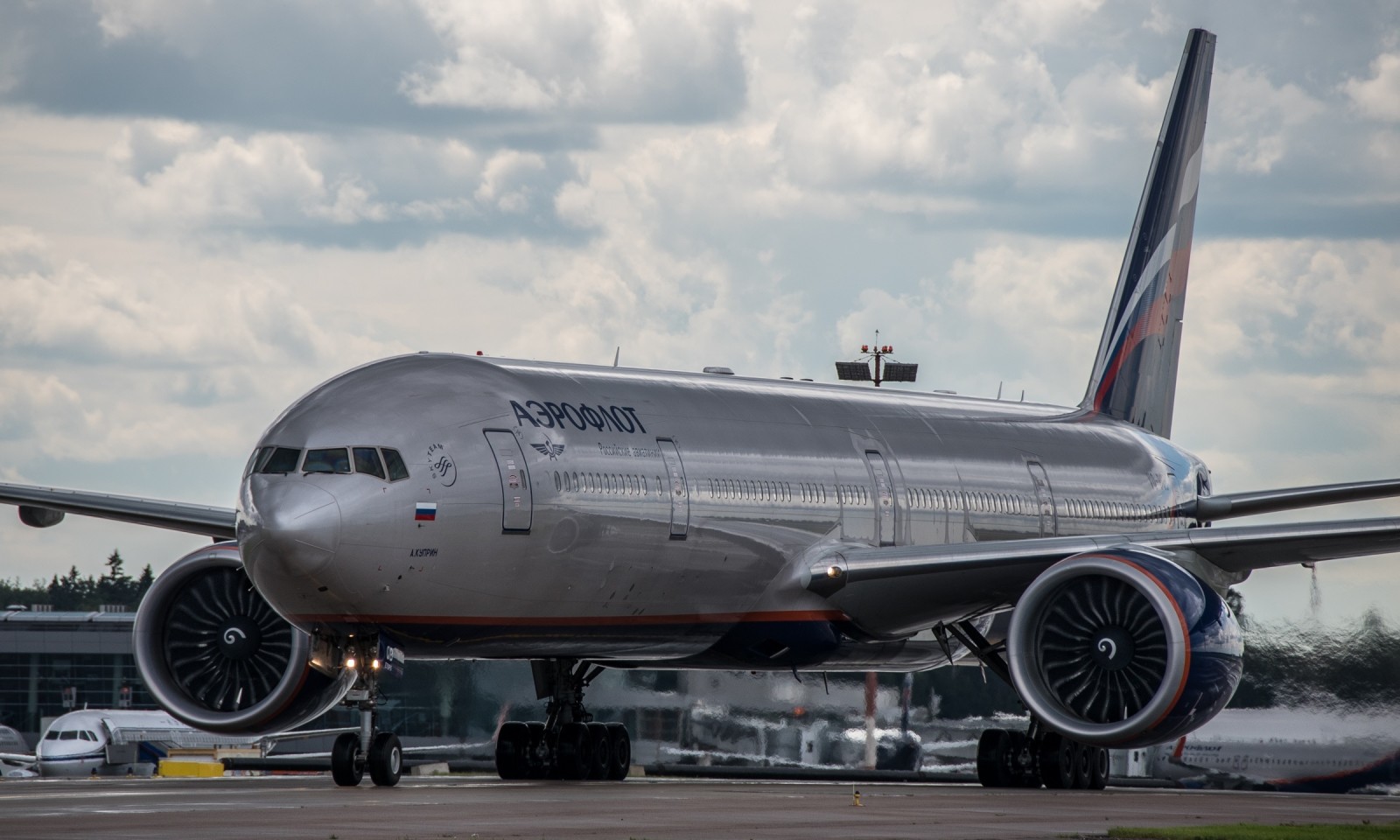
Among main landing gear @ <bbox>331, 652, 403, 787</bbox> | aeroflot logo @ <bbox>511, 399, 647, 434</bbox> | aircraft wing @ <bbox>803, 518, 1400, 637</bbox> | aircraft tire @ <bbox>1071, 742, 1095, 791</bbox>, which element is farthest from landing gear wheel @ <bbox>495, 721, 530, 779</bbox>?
aircraft tire @ <bbox>1071, 742, 1095, 791</bbox>

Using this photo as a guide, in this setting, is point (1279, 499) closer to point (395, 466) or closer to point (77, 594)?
point (395, 466)

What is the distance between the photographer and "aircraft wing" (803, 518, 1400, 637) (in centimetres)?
2058

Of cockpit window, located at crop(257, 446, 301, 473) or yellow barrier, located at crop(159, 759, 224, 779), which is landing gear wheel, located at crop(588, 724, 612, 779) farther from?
yellow barrier, located at crop(159, 759, 224, 779)

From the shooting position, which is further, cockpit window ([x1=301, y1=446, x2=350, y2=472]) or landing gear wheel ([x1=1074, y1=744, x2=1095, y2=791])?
landing gear wheel ([x1=1074, y1=744, x2=1095, y2=791])

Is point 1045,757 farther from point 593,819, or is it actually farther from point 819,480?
point 593,819

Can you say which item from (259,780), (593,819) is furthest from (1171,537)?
(259,780)

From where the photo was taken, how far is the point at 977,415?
26844mm

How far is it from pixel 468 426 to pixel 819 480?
17.0 ft

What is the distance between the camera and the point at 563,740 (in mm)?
23031

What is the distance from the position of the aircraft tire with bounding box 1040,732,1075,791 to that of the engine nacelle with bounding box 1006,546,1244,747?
4.22m

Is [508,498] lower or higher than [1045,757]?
higher

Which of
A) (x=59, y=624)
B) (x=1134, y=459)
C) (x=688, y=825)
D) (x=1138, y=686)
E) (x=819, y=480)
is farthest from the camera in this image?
(x=59, y=624)

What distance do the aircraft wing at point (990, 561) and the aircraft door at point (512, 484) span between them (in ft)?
14.3

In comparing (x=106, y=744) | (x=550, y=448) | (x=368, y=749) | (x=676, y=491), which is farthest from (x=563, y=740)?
(x=106, y=744)
